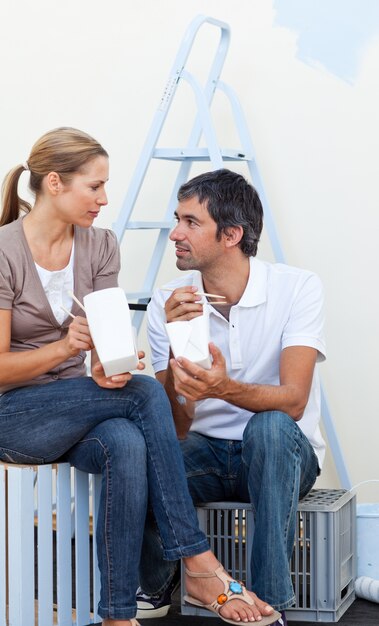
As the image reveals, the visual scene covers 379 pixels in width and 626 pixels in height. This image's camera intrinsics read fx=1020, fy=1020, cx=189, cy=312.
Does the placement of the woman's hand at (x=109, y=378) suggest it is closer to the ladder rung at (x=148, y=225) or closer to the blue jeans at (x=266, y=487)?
the blue jeans at (x=266, y=487)

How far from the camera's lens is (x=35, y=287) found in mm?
2309

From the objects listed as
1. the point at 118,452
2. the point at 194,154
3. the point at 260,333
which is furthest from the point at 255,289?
the point at 194,154

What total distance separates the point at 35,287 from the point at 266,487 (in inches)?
26.8

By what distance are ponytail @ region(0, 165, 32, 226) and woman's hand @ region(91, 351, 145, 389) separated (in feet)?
1.62

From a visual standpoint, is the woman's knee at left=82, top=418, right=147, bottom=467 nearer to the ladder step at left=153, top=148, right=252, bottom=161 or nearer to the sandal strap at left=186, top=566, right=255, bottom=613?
the sandal strap at left=186, top=566, right=255, bottom=613

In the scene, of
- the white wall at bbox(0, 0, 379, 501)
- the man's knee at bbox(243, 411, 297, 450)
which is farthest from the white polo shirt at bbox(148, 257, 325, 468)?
the white wall at bbox(0, 0, 379, 501)

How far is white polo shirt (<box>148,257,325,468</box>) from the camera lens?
2.48 metres

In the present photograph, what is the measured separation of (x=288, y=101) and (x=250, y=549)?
1576 mm

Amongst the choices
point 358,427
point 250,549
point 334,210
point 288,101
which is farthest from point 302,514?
point 288,101

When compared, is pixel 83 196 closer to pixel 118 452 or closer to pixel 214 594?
pixel 118 452

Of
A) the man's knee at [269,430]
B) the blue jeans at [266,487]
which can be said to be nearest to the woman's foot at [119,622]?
the blue jeans at [266,487]

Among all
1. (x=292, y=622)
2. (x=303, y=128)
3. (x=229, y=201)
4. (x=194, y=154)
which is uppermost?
(x=303, y=128)

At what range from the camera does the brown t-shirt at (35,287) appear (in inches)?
90.3

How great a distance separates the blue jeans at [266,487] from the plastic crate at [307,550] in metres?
0.05
